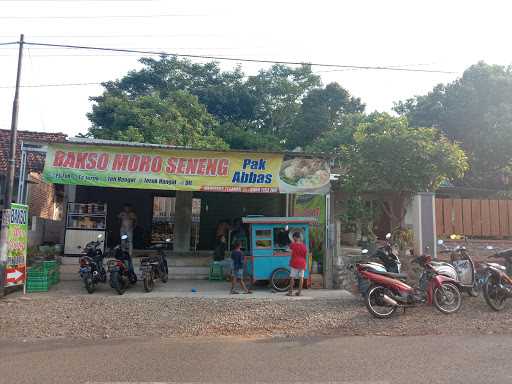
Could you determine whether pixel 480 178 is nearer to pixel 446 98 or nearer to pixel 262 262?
pixel 446 98

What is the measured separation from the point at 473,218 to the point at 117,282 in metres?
11.5

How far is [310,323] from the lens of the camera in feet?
26.0

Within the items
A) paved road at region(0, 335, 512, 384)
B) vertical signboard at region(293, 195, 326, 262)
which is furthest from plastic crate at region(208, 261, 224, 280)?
paved road at region(0, 335, 512, 384)

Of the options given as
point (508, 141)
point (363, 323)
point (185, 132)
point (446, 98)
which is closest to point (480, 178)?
point (508, 141)

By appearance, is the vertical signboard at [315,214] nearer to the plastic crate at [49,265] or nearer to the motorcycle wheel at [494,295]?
the motorcycle wheel at [494,295]

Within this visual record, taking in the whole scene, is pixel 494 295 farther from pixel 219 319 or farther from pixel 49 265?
pixel 49 265

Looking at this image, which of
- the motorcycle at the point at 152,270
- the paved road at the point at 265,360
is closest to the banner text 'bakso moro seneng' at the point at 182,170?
the motorcycle at the point at 152,270

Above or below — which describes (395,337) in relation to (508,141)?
below

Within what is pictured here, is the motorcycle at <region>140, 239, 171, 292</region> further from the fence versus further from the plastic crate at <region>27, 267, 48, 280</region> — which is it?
the fence

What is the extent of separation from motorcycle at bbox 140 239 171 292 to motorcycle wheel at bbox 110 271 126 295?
551mm

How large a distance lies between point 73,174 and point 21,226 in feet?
5.82

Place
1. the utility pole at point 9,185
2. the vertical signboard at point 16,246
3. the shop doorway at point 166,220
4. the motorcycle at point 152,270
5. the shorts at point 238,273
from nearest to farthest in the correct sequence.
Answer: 1. the utility pole at point 9,185
2. the vertical signboard at point 16,246
3. the motorcycle at point 152,270
4. the shorts at point 238,273
5. the shop doorway at point 166,220

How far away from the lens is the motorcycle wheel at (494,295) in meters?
8.60

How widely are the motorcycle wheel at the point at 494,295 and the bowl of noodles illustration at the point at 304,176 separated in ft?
14.9
